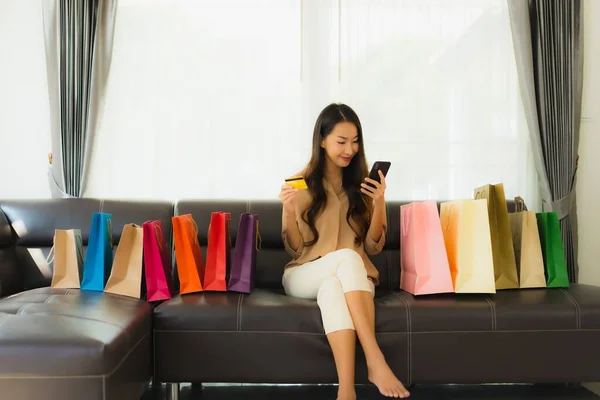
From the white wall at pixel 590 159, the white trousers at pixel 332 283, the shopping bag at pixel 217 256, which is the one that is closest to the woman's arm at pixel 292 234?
the white trousers at pixel 332 283

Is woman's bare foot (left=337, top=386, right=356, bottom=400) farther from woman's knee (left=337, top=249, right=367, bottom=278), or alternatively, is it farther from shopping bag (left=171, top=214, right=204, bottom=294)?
shopping bag (left=171, top=214, right=204, bottom=294)

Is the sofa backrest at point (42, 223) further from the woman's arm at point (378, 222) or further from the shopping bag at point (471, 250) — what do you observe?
the shopping bag at point (471, 250)

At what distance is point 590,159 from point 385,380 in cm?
202

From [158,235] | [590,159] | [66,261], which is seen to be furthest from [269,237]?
[590,159]

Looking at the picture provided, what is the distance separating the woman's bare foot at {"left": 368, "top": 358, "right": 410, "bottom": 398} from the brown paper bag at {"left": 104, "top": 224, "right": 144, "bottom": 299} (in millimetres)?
979

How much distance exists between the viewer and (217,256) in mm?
2334

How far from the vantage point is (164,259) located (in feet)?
7.61

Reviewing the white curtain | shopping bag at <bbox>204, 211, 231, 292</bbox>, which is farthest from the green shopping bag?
the white curtain

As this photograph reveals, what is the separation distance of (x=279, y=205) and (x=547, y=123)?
1.55 meters

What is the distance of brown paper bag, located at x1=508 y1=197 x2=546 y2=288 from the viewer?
2385mm

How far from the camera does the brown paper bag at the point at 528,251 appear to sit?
2385 mm

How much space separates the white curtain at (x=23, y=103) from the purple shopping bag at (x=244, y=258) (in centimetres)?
137

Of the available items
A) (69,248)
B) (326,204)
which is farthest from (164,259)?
(326,204)

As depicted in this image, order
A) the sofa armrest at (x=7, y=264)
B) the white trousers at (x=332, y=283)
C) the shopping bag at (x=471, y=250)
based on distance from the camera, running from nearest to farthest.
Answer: the white trousers at (x=332, y=283) → the shopping bag at (x=471, y=250) → the sofa armrest at (x=7, y=264)
